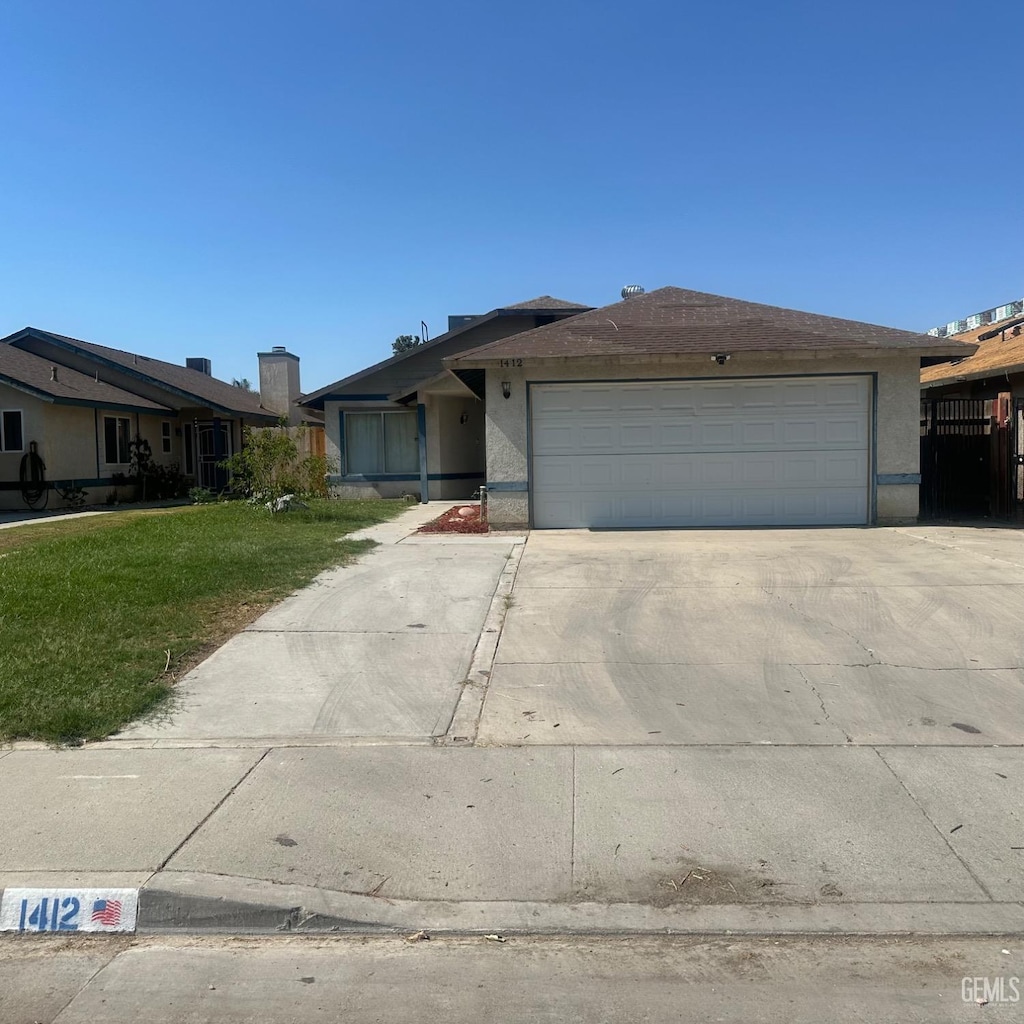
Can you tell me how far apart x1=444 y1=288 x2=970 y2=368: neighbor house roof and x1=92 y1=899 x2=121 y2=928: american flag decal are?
10.9 metres

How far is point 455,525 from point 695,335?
513 cm

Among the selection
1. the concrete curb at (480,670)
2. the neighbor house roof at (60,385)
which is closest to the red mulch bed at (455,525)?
the concrete curb at (480,670)

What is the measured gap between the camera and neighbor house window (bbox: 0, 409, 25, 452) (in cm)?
2048

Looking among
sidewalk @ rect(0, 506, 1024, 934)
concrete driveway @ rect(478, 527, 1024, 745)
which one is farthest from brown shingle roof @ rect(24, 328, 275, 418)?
sidewalk @ rect(0, 506, 1024, 934)

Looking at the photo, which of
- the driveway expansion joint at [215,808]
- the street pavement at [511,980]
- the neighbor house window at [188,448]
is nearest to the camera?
the street pavement at [511,980]

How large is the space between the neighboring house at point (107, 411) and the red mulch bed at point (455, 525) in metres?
7.89

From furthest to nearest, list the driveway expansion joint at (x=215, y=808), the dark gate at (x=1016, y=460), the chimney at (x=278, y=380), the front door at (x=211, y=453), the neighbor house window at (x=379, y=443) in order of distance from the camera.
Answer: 1. the chimney at (x=278, y=380)
2. the front door at (x=211, y=453)
3. the neighbor house window at (x=379, y=443)
4. the dark gate at (x=1016, y=460)
5. the driveway expansion joint at (x=215, y=808)

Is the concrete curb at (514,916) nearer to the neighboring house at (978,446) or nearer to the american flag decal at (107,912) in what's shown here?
the american flag decal at (107,912)

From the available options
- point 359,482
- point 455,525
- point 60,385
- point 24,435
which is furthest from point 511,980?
point 60,385

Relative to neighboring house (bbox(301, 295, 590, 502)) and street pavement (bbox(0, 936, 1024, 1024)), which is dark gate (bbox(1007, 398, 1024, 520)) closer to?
neighboring house (bbox(301, 295, 590, 502))

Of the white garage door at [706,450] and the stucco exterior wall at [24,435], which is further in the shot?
the stucco exterior wall at [24,435]

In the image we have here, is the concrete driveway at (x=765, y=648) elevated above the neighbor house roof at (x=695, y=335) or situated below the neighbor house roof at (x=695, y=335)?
below

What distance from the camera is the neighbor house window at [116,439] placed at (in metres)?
23.1

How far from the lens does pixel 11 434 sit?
809 inches
